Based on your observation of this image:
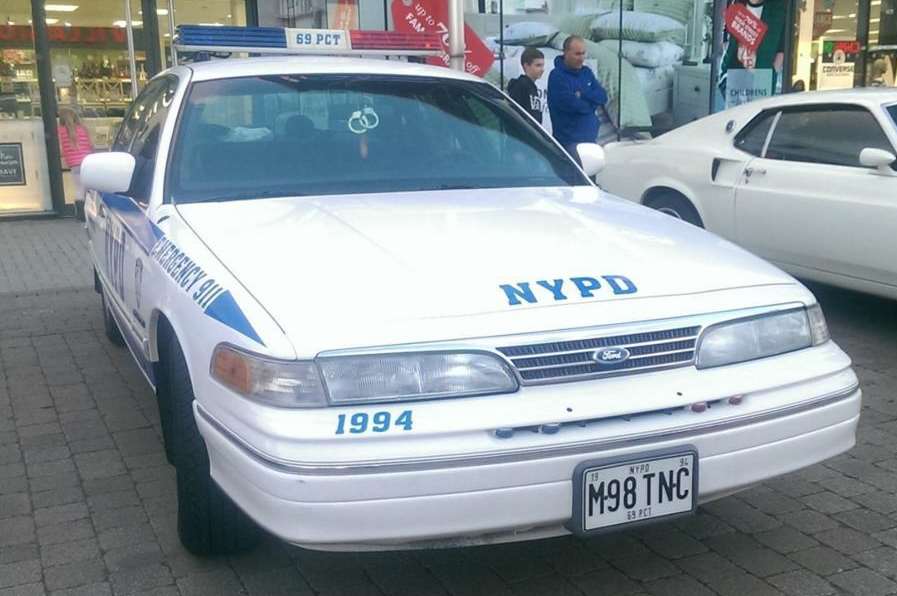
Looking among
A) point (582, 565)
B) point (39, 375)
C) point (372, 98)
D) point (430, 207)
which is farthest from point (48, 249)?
point (582, 565)

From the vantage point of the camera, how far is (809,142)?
253 inches

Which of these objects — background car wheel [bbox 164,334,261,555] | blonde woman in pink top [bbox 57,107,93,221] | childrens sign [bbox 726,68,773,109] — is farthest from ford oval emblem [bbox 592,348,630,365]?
childrens sign [bbox 726,68,773,109]

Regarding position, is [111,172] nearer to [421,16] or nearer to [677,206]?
[677,206]

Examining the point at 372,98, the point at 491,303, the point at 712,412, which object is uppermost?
the point at 372,98

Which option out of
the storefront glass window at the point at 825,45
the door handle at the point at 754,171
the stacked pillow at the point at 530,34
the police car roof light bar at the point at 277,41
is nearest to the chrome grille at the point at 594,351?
the police car roof light bar at the point at 277,41

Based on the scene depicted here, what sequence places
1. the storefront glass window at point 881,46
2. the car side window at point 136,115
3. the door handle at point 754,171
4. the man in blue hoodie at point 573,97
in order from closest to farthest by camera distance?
the car side window at point 136,115
the door handle at point 754,171
the man in blue hoodie at point 573,97
the storefront glass window at point 881,46

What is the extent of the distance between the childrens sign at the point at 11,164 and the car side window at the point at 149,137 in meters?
7.18

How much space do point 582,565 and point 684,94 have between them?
1087 centimetres

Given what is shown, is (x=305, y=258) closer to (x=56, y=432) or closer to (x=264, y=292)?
(x=264, y=292)

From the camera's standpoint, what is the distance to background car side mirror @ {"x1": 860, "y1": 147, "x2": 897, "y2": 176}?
566 cm

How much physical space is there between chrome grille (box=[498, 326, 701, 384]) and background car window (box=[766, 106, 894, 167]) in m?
3.72

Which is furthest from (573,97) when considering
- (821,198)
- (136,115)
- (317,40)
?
(136,115)

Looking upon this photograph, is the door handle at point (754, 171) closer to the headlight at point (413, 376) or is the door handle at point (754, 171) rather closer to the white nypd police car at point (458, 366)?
the white nypd police car at point (458, 366)

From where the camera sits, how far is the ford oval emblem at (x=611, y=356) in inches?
105
